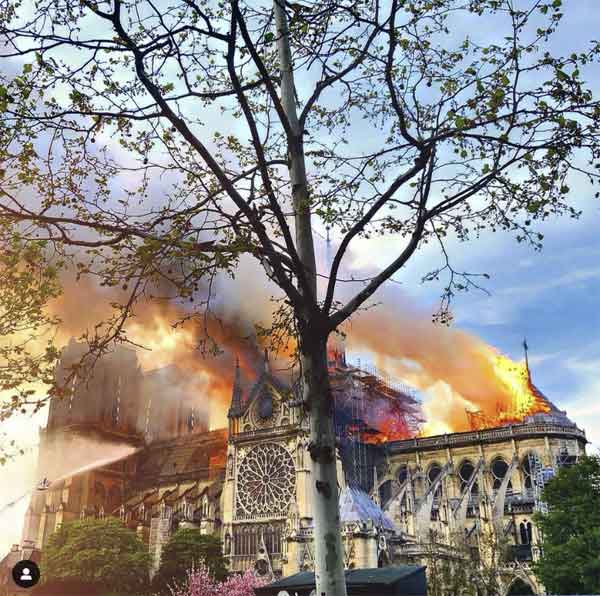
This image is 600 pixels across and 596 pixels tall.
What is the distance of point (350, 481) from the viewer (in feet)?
166

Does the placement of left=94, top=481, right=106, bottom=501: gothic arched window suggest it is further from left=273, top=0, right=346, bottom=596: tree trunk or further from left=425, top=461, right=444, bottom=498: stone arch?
left=273, top=0, right=346, bottom=596: tree trunk

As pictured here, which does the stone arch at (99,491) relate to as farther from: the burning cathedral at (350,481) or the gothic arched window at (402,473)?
the gothic arched window at (402,473)

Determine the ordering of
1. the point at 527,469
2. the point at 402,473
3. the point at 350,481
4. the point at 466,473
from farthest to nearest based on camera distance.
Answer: the point at 402,473, the point at 466,473, the point at 350,481, the point at 527,469

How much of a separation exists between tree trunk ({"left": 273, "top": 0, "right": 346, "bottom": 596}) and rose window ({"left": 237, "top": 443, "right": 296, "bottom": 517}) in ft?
150

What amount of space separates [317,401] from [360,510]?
39649 millimetres

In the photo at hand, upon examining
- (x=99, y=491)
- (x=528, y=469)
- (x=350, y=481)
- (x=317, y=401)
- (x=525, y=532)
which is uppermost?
(x=99, y=491)

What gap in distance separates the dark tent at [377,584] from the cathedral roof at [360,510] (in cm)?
2974

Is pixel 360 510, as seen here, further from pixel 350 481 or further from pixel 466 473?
pixel 466 473

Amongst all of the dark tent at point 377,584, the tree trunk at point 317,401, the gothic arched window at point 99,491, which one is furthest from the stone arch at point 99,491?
the tree trunk at point 317,401

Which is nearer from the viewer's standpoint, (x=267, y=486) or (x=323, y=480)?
(x=323, y=480)

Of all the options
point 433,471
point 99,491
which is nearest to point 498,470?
point 433,471

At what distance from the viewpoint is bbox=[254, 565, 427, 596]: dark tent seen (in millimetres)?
11820

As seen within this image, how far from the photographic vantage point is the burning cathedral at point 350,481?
4416cm

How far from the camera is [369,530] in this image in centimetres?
4169
